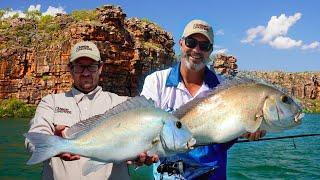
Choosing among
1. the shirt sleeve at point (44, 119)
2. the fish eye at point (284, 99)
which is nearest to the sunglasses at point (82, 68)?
the shirt sleeve at point (44, 119)

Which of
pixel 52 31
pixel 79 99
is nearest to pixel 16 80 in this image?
pixel 52 31

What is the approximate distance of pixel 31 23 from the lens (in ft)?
262

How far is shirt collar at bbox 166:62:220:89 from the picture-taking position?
4957 millimetres

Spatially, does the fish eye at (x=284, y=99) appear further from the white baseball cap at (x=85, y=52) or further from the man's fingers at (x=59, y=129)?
the man's fingers at (x=59, y=129)

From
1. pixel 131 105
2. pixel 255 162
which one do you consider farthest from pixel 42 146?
pixel 255 162

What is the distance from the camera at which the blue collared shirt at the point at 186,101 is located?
4.80 meters

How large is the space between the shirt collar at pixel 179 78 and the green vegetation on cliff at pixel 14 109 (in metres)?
61.6

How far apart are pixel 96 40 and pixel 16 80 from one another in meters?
13.4

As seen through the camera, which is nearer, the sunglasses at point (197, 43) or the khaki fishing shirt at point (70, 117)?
the khaki fishing shirt at point (70, 117)

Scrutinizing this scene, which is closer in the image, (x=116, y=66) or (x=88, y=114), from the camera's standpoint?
(x=88, y=114)

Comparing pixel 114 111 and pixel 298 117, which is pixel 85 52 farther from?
pixel 298 117

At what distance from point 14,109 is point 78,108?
62.1 meters

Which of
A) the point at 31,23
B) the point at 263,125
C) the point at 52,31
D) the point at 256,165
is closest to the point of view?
the point at 263,125

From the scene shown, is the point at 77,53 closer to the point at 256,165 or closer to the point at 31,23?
the point at 256,165
